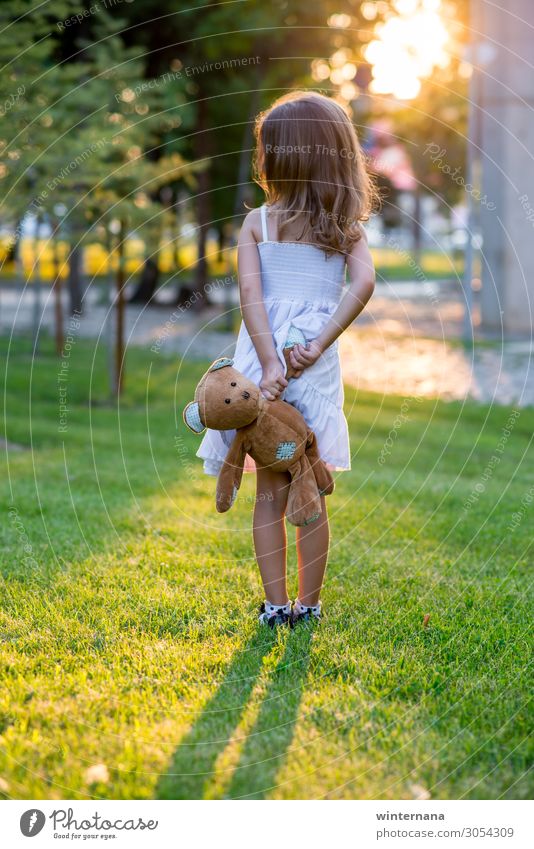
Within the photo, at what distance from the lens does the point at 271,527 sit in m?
3.66

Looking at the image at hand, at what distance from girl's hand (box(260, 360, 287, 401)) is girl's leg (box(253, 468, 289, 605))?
1.05 ft

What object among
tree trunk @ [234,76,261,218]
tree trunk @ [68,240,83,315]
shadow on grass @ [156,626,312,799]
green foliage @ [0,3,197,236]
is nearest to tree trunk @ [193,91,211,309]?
tree trunk @ [234,76,261,218]

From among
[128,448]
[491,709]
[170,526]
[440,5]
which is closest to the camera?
[491,709]

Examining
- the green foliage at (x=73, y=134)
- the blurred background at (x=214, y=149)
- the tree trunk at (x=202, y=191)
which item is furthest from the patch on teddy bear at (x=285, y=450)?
the tree trunk at (x=202, y=191)

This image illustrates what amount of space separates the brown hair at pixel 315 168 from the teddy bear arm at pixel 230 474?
0.85 m

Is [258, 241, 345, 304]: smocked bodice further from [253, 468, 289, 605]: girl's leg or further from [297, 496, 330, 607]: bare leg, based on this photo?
[297, 496, 330, 607]: bare leg

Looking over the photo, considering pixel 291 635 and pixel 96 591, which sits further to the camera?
pixel 96 591

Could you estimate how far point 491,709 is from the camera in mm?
2959

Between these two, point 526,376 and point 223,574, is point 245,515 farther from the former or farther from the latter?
point 526,376

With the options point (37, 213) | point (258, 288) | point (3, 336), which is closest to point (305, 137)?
point (258, 288)

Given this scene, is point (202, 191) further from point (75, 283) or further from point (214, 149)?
point (75, 283)

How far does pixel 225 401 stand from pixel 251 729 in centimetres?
114

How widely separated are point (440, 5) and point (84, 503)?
17.1 m

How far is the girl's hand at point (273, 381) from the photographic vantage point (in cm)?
350
